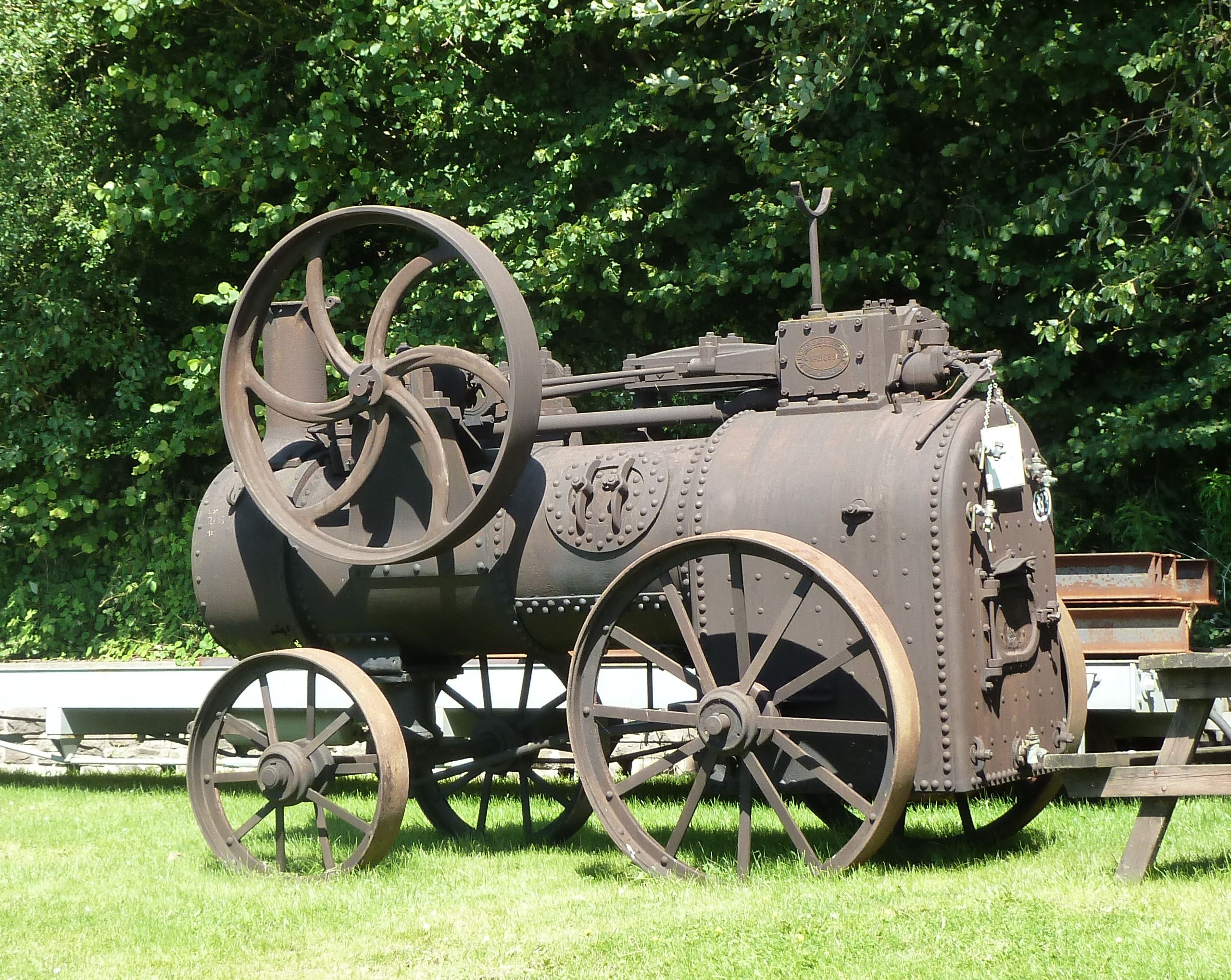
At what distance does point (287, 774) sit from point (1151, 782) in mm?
3021

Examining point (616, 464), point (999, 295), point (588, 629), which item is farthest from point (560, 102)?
point (588, 629)

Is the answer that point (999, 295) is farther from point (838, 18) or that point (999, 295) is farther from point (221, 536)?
point (221, 536)

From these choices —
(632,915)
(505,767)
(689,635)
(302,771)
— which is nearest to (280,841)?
(302,771)

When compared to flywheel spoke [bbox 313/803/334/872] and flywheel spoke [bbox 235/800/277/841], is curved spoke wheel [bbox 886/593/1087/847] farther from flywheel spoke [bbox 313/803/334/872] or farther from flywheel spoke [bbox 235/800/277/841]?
flywheel spoke [bbox 235/800/277/841]

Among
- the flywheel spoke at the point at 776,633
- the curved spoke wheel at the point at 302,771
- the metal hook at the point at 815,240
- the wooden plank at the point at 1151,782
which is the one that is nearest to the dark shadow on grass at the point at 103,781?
the curved spoke wheel at the point at 302,771

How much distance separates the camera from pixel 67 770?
8.99m

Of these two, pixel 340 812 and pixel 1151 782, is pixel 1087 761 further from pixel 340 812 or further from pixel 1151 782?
pixel 340 812

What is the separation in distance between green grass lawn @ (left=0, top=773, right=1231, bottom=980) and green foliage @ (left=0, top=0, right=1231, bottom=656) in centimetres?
383

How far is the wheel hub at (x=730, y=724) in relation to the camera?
4605mm

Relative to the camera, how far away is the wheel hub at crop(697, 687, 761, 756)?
4.61 meters

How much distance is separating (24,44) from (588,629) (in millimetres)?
8765

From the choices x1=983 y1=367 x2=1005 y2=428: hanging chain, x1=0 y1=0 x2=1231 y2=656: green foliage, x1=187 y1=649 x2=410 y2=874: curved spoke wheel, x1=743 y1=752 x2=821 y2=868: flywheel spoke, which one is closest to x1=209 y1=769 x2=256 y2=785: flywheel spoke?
A: x1=187 y1=649 x2=410 y2=874: curved spoke wheel

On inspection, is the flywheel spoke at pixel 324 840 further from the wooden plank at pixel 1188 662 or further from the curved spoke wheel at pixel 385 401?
the wooden plank at pixel 1188 662

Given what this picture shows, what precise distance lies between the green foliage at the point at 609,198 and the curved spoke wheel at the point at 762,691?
420cm
